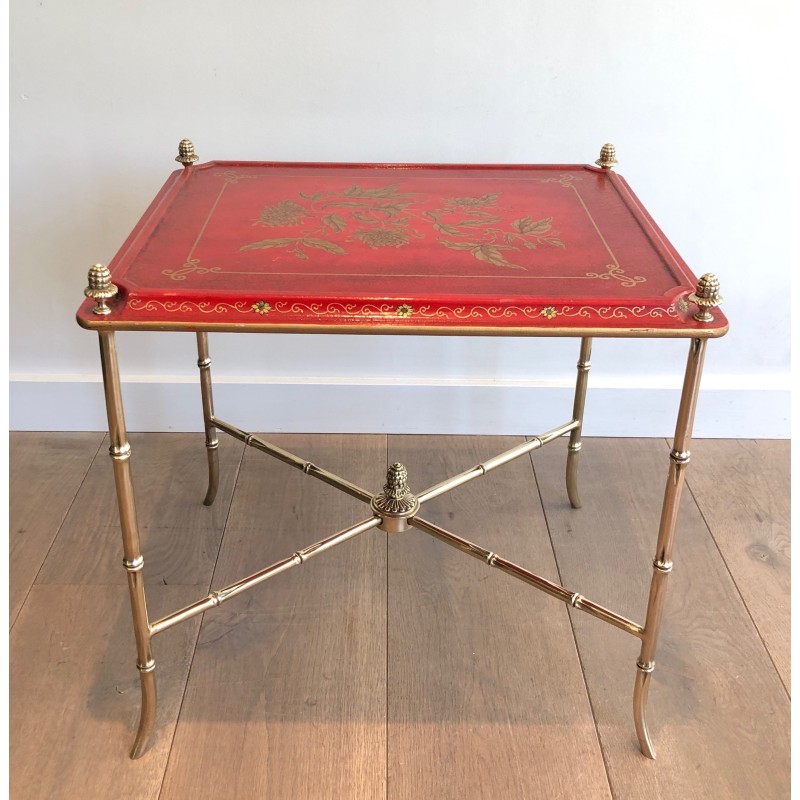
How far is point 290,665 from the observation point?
58.3 inches

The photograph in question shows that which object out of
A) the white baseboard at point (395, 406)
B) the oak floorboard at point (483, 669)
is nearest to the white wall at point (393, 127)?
the white baseboard at point (395, 406)

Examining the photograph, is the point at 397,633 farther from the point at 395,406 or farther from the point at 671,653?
the point at 395,406

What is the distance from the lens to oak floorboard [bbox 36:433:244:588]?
166 centimetres

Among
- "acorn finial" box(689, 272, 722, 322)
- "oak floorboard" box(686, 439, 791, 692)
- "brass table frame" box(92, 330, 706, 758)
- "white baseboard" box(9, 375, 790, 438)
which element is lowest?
"oak floorboard" box(686, 439, 791, 692)

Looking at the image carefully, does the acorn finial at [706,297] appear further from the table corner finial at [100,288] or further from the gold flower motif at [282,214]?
the table corner finial at [100,288]

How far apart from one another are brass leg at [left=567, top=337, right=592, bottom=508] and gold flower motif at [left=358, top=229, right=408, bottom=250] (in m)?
0.50

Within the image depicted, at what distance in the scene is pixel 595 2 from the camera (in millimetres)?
1650

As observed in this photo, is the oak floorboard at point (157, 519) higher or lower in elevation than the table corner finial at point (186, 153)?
lower

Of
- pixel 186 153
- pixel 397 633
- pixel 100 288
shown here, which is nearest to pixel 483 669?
pixel 397 633

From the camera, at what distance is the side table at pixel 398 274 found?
1100 millimetres

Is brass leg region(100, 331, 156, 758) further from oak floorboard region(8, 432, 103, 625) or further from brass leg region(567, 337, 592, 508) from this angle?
brass leg region(567, 337, 592, 508)

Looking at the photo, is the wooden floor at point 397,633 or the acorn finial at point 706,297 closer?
the acorn finial at point 706,297

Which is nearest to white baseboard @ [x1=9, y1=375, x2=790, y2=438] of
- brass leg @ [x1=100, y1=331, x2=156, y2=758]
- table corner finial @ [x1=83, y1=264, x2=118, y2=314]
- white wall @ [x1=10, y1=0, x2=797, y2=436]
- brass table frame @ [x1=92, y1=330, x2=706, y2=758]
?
white wall @ [x1=10, y1=0, x2=797, y2=436]

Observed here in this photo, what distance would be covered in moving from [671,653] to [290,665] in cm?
60
